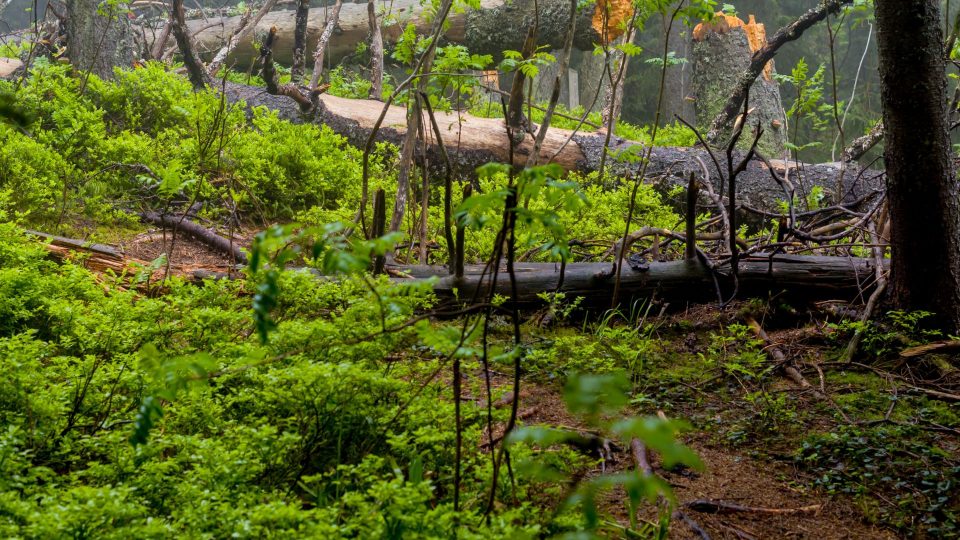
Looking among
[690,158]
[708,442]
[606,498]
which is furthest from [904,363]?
[690,158]

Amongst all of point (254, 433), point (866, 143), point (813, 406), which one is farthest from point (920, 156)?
point (866, 143)

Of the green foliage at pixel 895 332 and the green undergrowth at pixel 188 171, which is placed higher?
the green undergrowth at pixel 188 171

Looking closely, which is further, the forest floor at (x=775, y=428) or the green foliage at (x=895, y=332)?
the green foliage at (x=895, y=332)

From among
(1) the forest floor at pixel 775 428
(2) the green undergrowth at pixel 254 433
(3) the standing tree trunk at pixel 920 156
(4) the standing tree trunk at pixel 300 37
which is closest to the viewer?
(2) the green undergrowth at pixel 254 433

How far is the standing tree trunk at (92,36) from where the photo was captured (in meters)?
8.87

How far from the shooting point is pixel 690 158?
9023mm

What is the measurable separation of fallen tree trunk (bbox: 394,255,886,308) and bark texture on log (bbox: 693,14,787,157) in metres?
7.65

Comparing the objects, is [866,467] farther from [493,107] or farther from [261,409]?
[493,107]

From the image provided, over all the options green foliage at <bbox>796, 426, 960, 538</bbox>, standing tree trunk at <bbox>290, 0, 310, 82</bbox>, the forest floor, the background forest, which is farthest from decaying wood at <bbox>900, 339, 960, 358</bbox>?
standing tree trunk at <bbox>290, 0, 310, 82</bbox>

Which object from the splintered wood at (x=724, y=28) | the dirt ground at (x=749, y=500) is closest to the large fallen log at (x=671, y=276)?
the dirt ground at (x=749, y=500)

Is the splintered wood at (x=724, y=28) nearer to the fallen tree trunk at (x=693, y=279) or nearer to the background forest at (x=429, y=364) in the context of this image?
the background forest at (x=429, y=364)

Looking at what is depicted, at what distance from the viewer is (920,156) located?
13.9 ft

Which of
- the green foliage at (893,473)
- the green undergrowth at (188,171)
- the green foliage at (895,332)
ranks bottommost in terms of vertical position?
the green foliage at (893,473)

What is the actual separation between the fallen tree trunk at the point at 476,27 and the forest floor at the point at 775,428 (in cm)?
785
